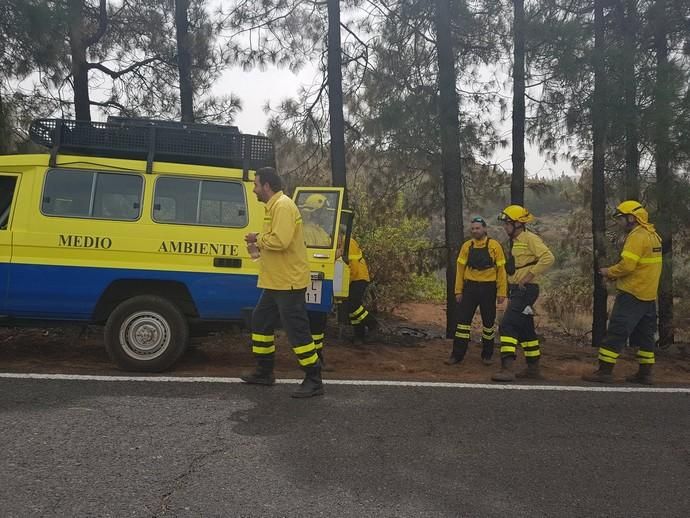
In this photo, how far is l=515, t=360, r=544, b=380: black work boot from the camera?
6.03 metres

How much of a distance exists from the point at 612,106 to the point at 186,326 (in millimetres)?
6532

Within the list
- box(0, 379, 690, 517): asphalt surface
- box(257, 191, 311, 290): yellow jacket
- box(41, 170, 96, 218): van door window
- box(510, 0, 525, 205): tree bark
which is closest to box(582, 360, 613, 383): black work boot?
box(0, 379, 690, 517): asphalt surface

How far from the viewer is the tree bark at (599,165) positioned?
8484 millimetres

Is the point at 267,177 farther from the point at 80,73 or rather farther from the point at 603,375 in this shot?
the point at 80,73

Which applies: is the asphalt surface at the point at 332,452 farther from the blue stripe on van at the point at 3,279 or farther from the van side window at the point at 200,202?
the van side window at the point at 200,202

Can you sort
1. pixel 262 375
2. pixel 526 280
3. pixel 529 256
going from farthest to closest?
pixel 529 256 < pixel 526 280 < pixel 262 375

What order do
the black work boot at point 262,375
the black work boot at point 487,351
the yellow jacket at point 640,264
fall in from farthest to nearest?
the black work boot at point 487,351
the yellow jacket at point 640,264
the black work boot at point 262,375

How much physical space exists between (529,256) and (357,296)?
9.10 feet

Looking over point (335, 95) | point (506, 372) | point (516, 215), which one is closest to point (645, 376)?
point (506, 372)

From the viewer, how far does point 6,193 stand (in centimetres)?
544

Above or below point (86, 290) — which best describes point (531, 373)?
below

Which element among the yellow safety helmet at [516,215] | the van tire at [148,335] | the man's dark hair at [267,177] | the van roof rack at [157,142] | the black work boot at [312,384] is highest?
the van roof rack at [157,142]

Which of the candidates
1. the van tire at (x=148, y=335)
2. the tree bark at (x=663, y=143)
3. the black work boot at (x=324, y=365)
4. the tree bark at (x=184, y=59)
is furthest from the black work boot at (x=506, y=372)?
the tree bark at (x=184, y=59)

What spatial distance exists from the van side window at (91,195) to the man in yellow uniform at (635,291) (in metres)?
4.50
